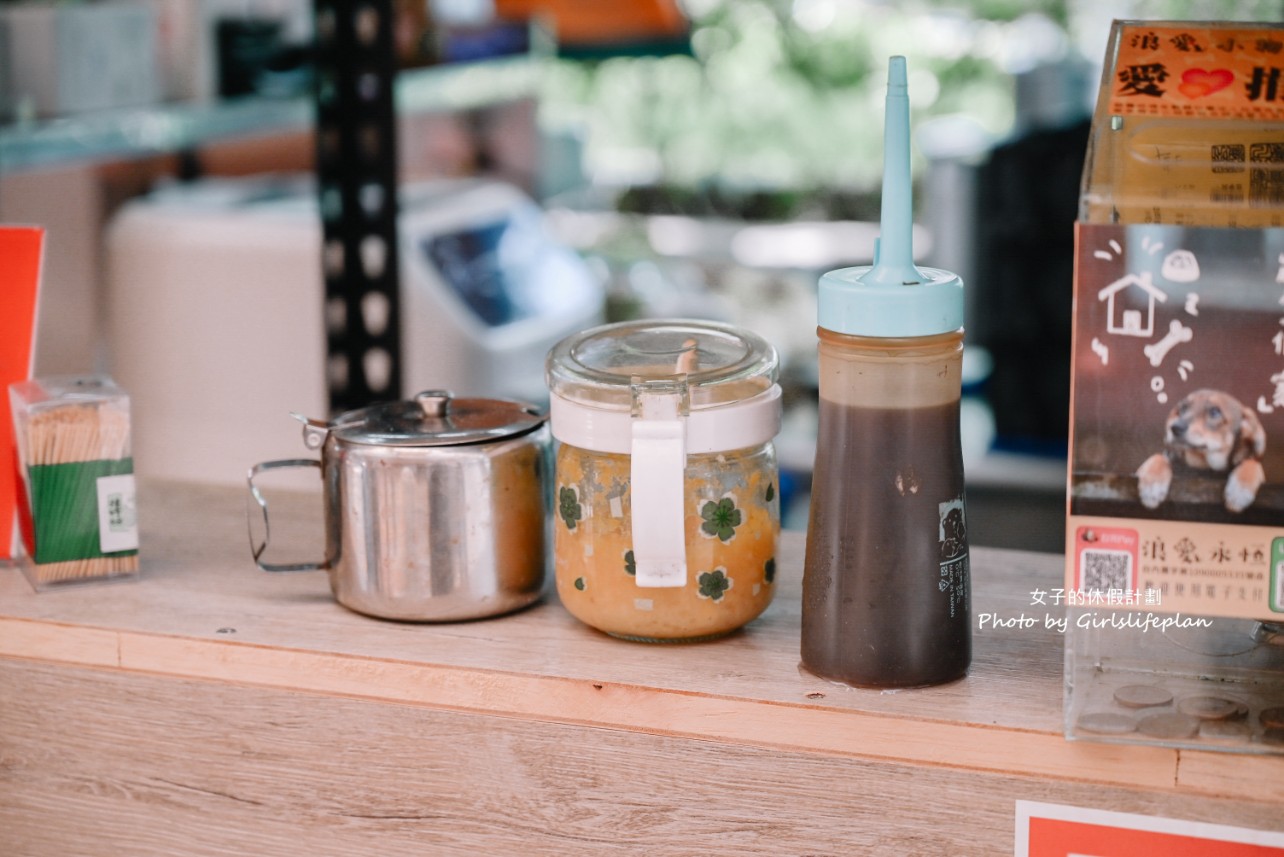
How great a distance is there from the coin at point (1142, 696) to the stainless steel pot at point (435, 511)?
38 cm

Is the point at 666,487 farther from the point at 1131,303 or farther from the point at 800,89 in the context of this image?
the point at 800,89

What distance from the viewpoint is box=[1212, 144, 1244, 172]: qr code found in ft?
2.39

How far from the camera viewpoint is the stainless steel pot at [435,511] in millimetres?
904

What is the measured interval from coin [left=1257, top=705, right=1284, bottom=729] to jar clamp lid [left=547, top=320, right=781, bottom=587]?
0.32m

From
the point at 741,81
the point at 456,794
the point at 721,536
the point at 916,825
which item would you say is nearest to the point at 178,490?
the point at 456,794

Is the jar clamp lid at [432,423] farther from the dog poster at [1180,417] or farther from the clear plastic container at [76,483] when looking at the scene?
the dog poster at [1180,417]

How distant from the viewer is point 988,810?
0.80 metres

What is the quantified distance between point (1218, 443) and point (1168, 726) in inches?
6.3

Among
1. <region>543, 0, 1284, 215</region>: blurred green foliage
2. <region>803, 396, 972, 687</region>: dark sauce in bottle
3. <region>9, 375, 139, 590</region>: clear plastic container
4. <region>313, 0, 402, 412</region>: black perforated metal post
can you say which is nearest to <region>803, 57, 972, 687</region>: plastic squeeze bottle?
<region>803, 396, 972, 687</region>: dark sauce in bottle

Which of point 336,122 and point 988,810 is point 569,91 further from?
point 988,810

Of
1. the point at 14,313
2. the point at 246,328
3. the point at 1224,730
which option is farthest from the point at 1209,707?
the point at 246,328

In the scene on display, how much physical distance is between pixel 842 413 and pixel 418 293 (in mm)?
1351

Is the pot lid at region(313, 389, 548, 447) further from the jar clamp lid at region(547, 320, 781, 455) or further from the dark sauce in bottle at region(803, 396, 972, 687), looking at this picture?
the dark sauce in bottle at region(803, 396, 972, 687)

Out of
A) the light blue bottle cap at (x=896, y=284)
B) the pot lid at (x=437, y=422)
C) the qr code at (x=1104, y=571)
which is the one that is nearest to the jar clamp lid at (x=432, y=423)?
the pot lid at (x=437, y=422)
